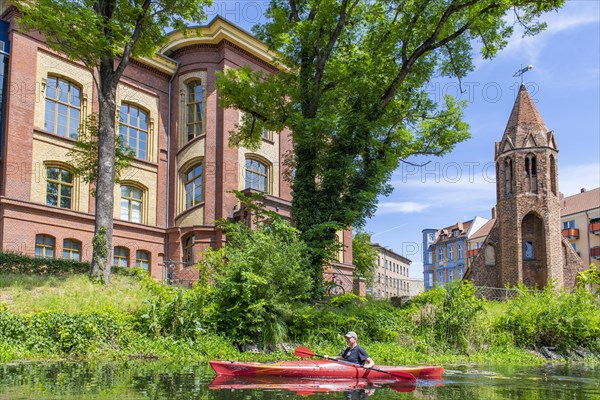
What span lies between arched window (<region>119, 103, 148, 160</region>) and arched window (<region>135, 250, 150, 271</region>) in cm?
557

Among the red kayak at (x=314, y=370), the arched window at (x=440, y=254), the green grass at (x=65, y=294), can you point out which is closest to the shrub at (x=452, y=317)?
the red kayak at (x=314, y=370)

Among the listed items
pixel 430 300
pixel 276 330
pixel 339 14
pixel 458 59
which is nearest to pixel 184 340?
pixel 276 330

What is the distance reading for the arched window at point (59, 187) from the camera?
3044cm

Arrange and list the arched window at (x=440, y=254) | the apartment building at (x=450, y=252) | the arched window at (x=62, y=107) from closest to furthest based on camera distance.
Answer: the arched window at (x=62, y=107) < the apartment building at (x=450, y=252) < the arched window at (x=440, y=254)

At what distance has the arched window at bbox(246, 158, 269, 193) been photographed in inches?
1404

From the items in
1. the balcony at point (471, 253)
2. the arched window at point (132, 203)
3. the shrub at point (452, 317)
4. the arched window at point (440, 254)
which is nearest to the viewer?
the shrub at point (452, 317)

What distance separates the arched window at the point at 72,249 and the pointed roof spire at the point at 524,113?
96.2 feet

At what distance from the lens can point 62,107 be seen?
31.8m

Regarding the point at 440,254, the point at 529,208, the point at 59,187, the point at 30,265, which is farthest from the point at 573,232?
the point at 30,265

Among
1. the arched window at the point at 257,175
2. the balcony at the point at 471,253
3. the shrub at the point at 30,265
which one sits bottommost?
the shrub at the point at 30,265

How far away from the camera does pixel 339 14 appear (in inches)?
915

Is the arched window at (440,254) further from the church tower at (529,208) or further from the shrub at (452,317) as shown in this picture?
the shrub at (452,317)

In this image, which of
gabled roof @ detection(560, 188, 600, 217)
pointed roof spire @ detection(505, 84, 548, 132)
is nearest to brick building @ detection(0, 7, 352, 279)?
pointed roof spire @ detection(505, 84, 548, 132)

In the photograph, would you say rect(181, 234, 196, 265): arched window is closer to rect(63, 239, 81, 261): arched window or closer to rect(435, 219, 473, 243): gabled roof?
rect(63, 239, 81, 261): arched window
